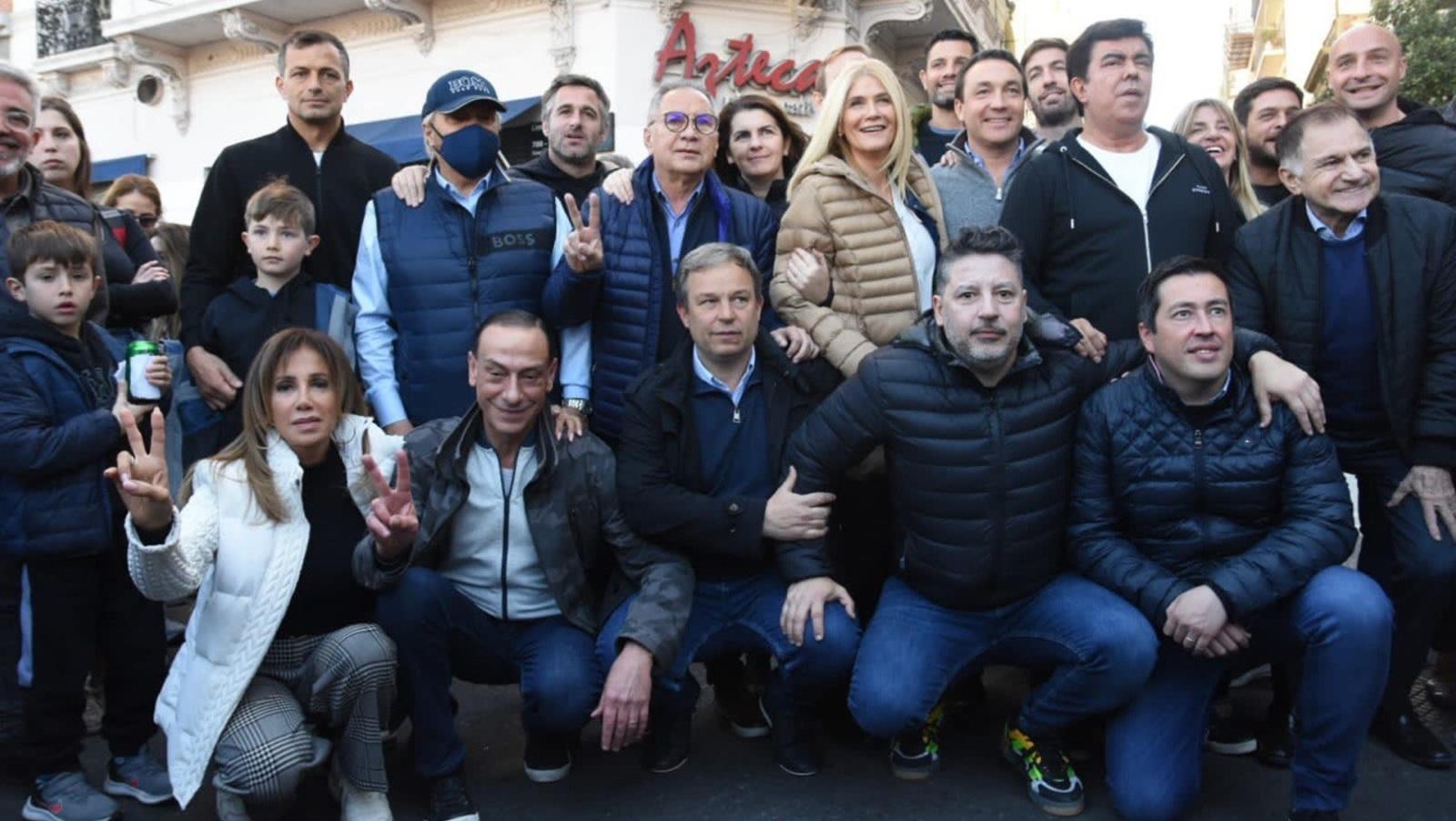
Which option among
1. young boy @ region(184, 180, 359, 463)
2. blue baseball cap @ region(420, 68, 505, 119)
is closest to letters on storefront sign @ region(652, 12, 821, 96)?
blue baseball cap @ region(420, 68, 505, 119)

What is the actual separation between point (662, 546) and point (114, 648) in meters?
1.82

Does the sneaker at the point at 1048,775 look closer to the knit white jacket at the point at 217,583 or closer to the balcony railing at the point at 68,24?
the knit white jacket at the point at 217,583

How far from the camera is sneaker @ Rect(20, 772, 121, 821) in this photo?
3285 millimetres

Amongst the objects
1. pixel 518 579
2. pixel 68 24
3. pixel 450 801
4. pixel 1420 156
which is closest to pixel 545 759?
pixel 450 801

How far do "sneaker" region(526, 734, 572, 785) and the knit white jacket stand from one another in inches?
36.8

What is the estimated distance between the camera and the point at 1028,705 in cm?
341

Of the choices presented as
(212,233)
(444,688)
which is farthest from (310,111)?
(444,688)

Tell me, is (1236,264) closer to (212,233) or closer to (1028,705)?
(1028,705)

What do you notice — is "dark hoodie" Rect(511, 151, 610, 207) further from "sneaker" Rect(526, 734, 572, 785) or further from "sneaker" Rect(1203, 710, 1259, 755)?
"sneaker" Rect(1203, 710, 1259, 755)

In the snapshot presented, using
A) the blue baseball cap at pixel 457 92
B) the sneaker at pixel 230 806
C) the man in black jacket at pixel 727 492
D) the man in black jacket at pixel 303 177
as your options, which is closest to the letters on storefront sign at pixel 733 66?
the man in black jacket at pixel 303 177

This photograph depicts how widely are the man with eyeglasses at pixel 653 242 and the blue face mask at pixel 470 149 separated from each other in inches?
18.9

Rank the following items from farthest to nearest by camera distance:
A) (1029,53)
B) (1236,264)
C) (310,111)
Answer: (1029,53), (310,111), (1236,264)

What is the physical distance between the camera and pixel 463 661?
3.53 metres

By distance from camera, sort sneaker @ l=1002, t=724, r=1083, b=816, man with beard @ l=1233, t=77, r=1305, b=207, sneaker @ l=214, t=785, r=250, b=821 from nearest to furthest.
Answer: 1. sneaker @ l=214, t=785, r=250, b=821
2. sneaker @ l=1002, t=724, r=1083, b=816
3. man with beard @ l=1233, t=77, r=1305, b=207
